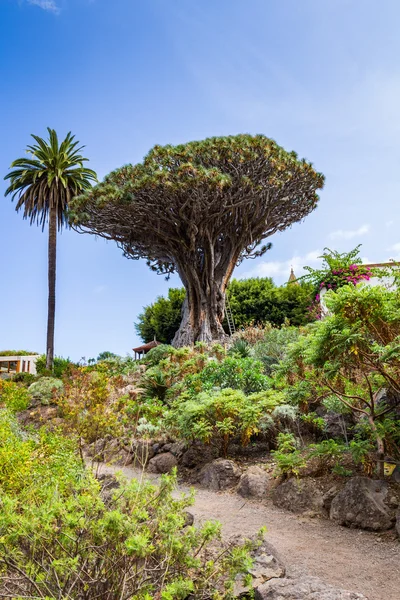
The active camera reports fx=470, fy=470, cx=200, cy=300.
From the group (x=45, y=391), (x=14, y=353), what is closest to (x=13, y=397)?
(x=45, y=391)

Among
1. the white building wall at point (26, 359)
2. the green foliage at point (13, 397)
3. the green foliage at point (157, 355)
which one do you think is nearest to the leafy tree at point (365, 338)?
the green foliage at point (13, 397)

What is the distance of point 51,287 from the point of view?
23766mm

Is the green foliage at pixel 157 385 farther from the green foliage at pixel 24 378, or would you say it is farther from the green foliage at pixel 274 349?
the green foliage at pixel 24 378

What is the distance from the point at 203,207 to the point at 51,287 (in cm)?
905

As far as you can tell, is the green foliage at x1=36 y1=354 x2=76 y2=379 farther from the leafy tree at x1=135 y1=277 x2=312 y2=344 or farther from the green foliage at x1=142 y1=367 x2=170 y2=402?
the leafy tree at x1=135 y1=277 x2=312 y2=344

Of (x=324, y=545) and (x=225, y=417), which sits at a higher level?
(x=225, y=417)

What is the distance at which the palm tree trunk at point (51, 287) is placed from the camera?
22797 mm

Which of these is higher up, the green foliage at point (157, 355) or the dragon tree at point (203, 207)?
the dragon tree at point (203, 207)

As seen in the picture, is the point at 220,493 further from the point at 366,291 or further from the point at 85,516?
the point at 85,516

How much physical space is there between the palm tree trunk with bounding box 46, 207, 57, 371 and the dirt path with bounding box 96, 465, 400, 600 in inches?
708

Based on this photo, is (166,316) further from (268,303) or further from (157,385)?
(157,385)

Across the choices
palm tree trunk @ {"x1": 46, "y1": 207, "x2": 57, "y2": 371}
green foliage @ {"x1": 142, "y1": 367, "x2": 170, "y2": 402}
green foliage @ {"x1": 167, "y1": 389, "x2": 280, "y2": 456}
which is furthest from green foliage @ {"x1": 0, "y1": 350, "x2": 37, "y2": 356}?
green foliage @ {"x1": 167, "y1": 389, "x2": 280, "y2": 456}

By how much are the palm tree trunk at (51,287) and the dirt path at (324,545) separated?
708 inches

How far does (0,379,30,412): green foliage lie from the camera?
13595mm
